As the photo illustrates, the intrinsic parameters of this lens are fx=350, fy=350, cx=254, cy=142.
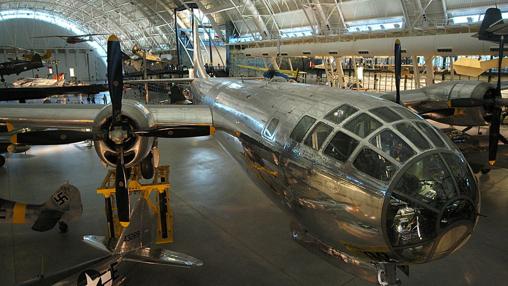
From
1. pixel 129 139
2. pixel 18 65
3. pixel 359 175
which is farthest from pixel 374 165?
pixel 18 65

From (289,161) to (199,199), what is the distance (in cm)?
645

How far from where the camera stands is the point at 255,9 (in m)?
35.1

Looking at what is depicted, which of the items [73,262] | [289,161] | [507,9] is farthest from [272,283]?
[507,9]

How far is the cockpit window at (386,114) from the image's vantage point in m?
4.87

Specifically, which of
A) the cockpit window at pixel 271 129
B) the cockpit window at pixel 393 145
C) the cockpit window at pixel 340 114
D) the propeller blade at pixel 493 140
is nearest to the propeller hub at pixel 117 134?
the cockpit window at pixel 271 129

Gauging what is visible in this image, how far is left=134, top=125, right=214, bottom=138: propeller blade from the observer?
6.96m

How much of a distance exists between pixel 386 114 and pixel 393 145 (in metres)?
0.71

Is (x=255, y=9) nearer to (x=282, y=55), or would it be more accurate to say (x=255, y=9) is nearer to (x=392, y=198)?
(x=282, y=55)

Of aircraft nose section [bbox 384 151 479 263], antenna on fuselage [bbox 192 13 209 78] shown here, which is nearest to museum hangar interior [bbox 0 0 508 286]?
aircraft nose section [bbox 384 151 479 263]

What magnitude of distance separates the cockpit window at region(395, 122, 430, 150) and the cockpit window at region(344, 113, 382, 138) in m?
0.30

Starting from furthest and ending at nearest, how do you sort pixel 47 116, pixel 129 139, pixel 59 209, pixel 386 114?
pixel 47 116
pixel 59 209
pixel 129 139
pixel 386 114

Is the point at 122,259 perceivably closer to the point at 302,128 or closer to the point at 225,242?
the point at 225,242

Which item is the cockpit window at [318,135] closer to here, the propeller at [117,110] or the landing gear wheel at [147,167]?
the propeller at [117,110]

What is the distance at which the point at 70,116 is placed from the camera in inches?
386
